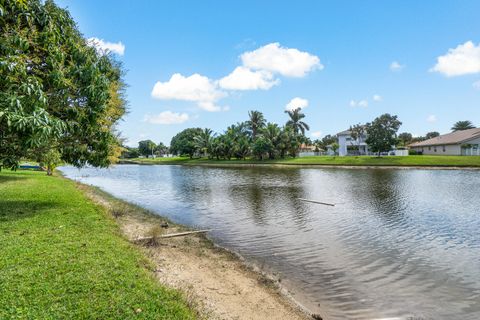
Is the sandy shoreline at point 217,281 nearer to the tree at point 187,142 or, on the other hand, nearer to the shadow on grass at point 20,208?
the shadow on grass at point 20,208

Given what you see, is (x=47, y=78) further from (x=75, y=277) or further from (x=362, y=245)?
(x=362, y=245)

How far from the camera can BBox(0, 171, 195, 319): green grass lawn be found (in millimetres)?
5176

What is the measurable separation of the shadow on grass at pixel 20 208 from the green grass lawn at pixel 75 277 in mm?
767

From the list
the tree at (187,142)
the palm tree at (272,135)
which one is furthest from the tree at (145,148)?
the palm tree at (272,135)

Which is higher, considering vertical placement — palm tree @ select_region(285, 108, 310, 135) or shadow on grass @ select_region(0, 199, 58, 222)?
palm tree @ select_region(285, 108, 310, 135)

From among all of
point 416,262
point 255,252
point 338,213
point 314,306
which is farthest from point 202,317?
point 338,213

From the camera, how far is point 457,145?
2485 inches

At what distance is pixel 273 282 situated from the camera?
8477 millimetres

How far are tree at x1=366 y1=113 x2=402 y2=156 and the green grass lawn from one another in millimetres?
61863

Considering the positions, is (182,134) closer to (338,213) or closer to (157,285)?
(338,213)

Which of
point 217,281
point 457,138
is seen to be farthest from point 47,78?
point 457,138

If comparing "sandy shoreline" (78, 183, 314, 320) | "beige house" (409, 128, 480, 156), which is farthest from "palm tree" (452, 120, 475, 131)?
"sandy shoreline" (78, 183, 314, 320)

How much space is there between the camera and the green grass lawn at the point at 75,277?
518 cm

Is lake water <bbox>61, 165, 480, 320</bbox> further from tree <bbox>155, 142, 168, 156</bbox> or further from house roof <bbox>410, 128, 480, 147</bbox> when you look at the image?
tree <bbox>155, 142, 168, 156</bbox>
